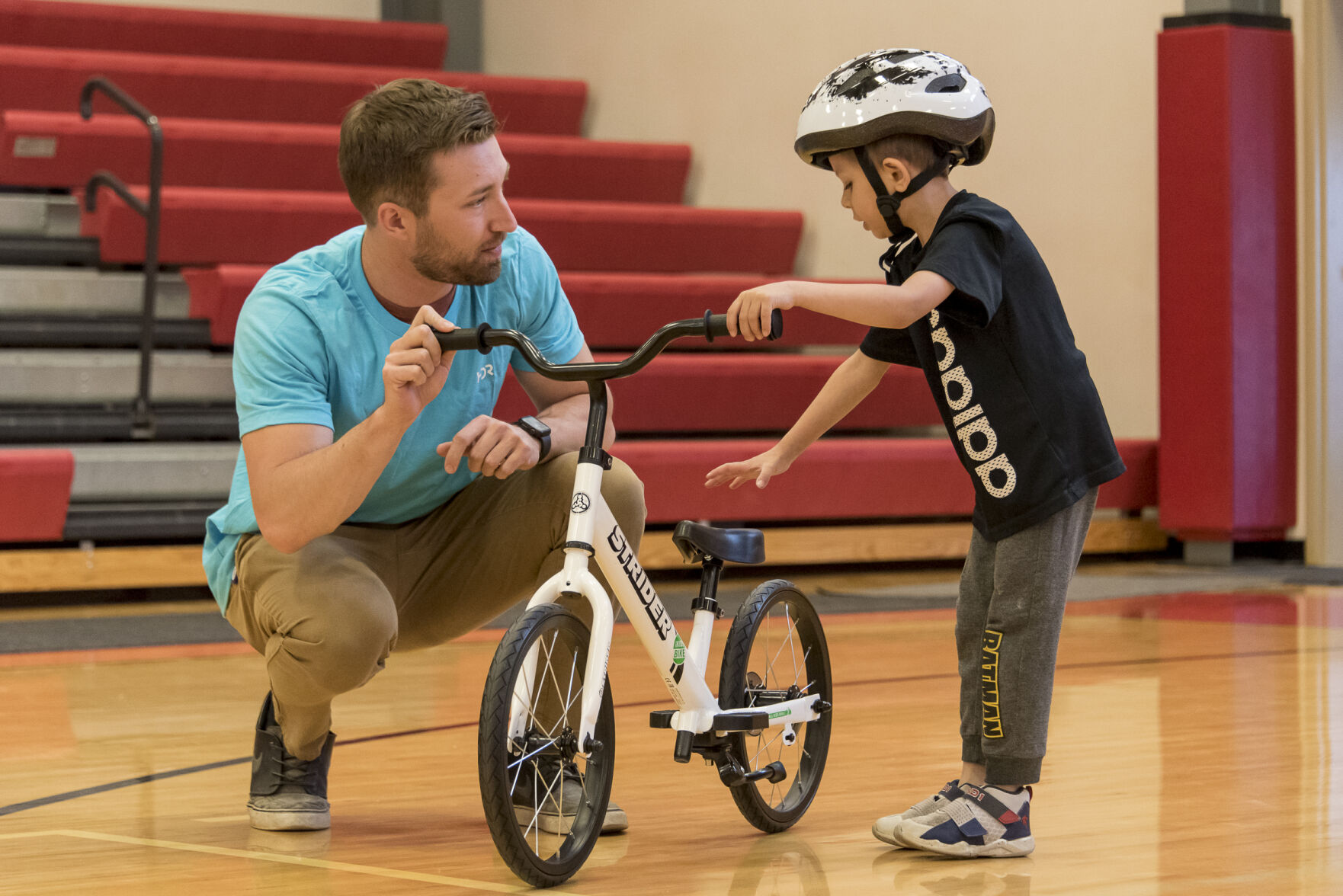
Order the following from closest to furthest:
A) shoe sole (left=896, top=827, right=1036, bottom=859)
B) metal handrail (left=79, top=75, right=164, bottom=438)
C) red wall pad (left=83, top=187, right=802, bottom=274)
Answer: shoe sole (left=896, top=827, right=1036, bottom=859)
metal handrail (left=79, top=75, right=164, bottom=438)
red wall pad (left=83, top=187, right=802, bottom=274)

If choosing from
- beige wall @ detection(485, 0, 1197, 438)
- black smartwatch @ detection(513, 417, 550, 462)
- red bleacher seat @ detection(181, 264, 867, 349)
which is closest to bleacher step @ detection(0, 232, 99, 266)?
red bleacher seat @ detection(181, 264, 867, 349)

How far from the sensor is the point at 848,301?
1.70 meters

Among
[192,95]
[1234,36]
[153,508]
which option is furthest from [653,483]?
[192,95]

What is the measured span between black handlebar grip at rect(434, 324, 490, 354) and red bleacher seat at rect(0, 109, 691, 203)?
3180 millimetres

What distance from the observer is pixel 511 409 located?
15.8ft

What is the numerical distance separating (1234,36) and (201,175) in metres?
3.13

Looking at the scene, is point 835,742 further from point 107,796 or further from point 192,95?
point 192,95

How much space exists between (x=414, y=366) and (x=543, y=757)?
42 centimetres

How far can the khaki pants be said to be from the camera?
1.91 metres

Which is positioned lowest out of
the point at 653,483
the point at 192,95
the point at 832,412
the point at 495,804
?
the point at 653,483

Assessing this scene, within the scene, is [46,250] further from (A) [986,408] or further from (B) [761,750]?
(A) [986,408]

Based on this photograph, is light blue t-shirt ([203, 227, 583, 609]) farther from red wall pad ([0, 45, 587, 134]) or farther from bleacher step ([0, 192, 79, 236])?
red wall pad ([0, 45, 587, 134])

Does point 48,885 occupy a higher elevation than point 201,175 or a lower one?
lower

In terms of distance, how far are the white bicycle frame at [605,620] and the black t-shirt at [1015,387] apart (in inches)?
14.6
